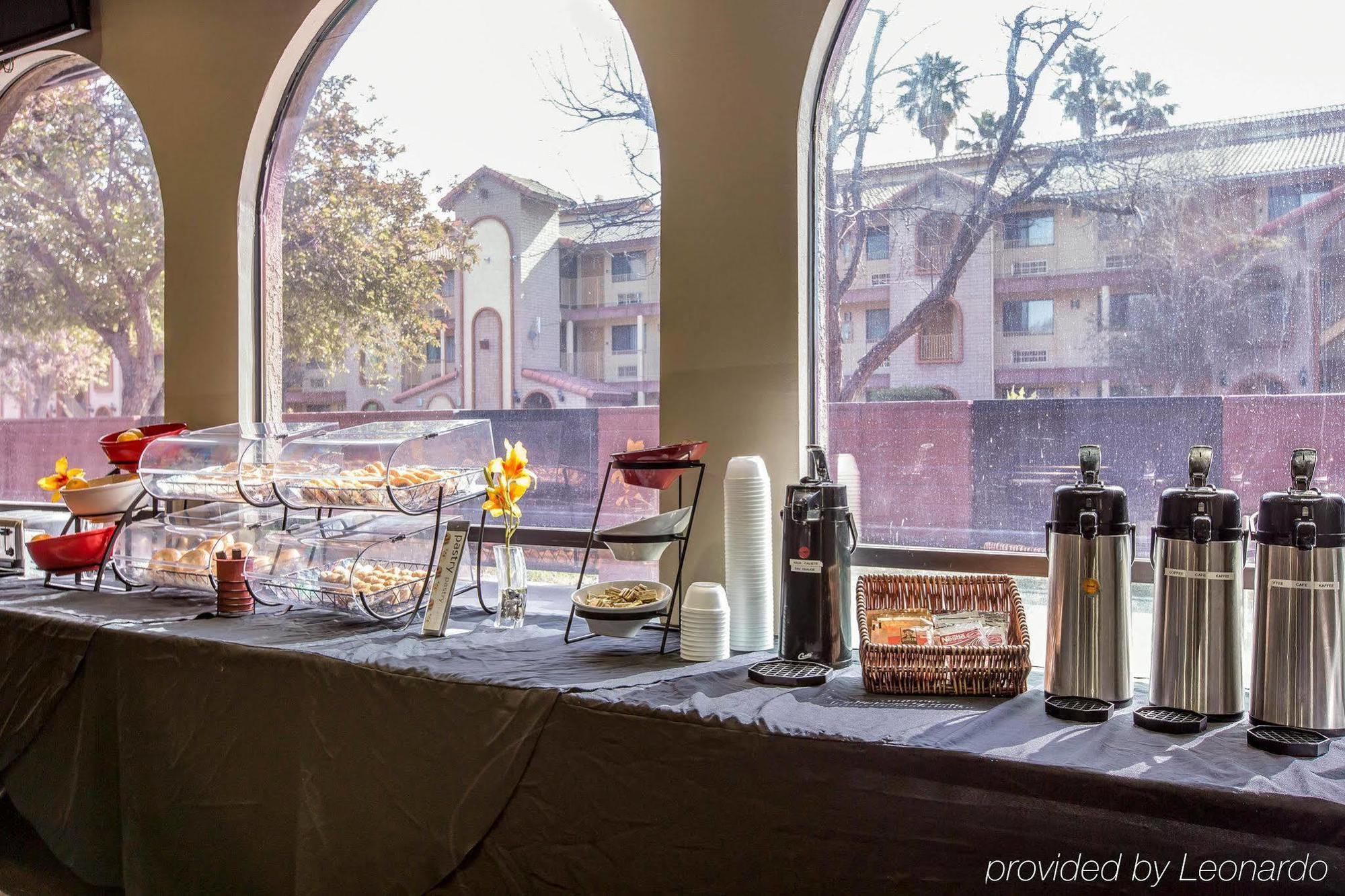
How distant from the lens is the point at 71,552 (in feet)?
8.98

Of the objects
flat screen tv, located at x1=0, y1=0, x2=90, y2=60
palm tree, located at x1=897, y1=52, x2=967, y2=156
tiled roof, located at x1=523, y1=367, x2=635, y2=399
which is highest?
flat screen tv, located at x1=0, y1=0, x2=90, y2=60

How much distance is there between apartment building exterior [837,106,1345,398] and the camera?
1786mm

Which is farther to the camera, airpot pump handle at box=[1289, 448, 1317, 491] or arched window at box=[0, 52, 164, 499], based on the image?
arched window at box=[0, 52, 164, 499]

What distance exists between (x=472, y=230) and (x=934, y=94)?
133 centimetres

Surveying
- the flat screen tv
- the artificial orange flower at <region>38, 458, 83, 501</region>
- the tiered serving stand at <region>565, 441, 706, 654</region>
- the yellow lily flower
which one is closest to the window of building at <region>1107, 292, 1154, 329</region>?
the tiered serving stand at <region>565, 441, 706, 654</region>

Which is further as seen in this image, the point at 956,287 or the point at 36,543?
the point at 36,543

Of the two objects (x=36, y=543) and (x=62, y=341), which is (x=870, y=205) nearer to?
(x=36, y=543)

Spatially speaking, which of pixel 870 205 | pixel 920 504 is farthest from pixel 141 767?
pixel 870 205

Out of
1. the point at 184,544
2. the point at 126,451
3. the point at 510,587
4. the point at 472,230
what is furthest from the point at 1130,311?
the point at 126,451

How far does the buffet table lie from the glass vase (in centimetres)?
4

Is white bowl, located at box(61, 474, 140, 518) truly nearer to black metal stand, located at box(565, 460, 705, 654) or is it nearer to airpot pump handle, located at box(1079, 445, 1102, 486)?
black metal stand, located at box(565, 460, 705, 654)

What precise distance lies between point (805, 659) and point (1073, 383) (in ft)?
2.62

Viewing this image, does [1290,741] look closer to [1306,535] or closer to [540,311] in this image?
[1306,535]

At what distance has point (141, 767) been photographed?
216cm
